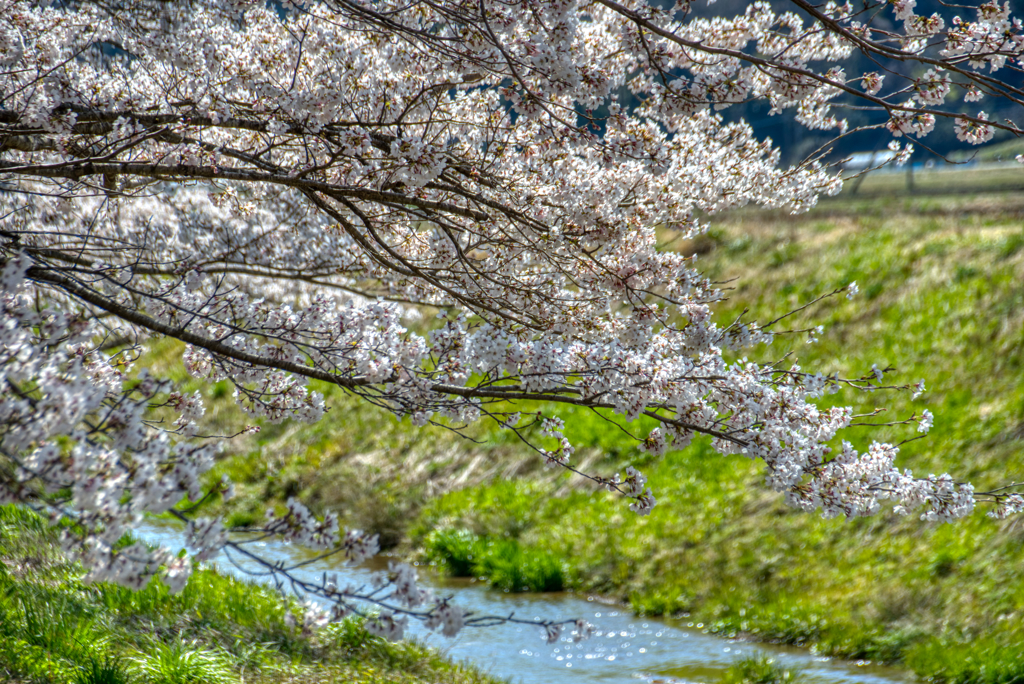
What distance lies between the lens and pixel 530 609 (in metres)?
8.42

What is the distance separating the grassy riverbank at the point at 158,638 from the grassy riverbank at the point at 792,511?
3126 millimetres

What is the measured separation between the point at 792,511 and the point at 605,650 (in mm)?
2920

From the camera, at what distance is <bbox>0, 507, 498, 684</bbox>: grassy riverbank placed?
4.53 meters

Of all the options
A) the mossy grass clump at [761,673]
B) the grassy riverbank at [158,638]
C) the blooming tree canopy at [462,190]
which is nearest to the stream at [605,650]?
the mossy grass clump at [761,673]

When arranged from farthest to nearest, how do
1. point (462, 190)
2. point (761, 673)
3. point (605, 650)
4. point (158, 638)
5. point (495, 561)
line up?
→ 1. point (495, 561)
2. point (605, 650)
3. point (761, 673)
4. point (158, 638)
5. point (462, 190)

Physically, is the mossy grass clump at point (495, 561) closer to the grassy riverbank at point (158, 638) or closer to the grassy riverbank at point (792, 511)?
the grassy riverbank at point (792, 511)

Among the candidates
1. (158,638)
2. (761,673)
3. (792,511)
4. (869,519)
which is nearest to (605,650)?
(761,673)

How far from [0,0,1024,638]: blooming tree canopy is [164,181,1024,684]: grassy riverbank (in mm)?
3502

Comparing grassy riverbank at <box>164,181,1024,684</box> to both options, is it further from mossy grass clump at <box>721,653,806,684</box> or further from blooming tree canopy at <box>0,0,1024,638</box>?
blooming tree canopy at <box>0,0,1024,638</box>

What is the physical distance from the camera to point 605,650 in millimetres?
7262

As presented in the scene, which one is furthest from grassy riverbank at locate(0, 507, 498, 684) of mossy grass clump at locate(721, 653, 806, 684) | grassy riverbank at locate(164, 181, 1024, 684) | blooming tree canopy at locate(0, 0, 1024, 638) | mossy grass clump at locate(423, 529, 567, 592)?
grassy riverbank at locate(164, 181, 1024, 684)

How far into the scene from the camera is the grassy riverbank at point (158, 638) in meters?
4.53

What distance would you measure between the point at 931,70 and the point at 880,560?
565 cm

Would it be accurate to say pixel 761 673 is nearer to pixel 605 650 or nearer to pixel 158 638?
pixel 605 650
